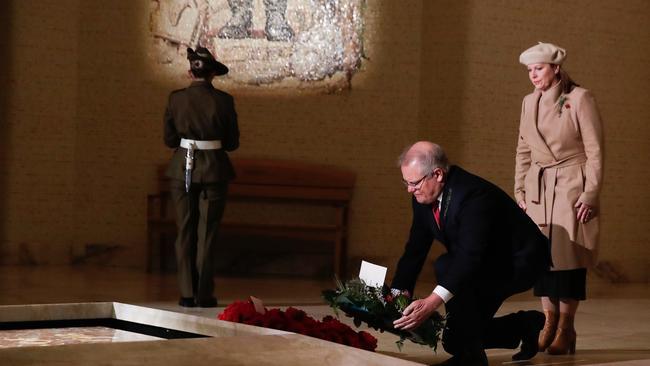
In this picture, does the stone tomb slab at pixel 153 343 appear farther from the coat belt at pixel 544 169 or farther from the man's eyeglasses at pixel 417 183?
the coat belt at pixel 544 169

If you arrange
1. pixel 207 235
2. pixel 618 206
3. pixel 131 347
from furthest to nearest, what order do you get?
1. pixel 618 206
2. pixel 207 235
3. pixel 131 347

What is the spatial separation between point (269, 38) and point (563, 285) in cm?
545

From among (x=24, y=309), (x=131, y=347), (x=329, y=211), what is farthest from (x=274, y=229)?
(x=131, y=347)

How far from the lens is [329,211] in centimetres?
1055

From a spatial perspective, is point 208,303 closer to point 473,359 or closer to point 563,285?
point 563,285

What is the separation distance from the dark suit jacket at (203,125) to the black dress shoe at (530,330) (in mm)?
2817

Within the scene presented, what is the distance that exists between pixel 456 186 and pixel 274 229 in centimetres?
544

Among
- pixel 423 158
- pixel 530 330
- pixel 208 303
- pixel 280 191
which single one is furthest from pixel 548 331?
pixel 280 191

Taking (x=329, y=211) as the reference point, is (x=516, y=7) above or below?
above

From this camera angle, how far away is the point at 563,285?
570 centimetres

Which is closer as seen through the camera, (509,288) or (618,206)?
(509,288)

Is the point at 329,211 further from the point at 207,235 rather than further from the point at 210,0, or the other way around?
the point at 207,235

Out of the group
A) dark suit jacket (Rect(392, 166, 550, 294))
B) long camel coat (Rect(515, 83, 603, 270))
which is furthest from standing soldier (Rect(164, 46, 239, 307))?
dark suit jacket (Rect(392, 166, 550, 294))

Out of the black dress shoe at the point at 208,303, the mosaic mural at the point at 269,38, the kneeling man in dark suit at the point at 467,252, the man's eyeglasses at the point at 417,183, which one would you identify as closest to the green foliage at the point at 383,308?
the kneeling man in dark suit at the point at 467,252
